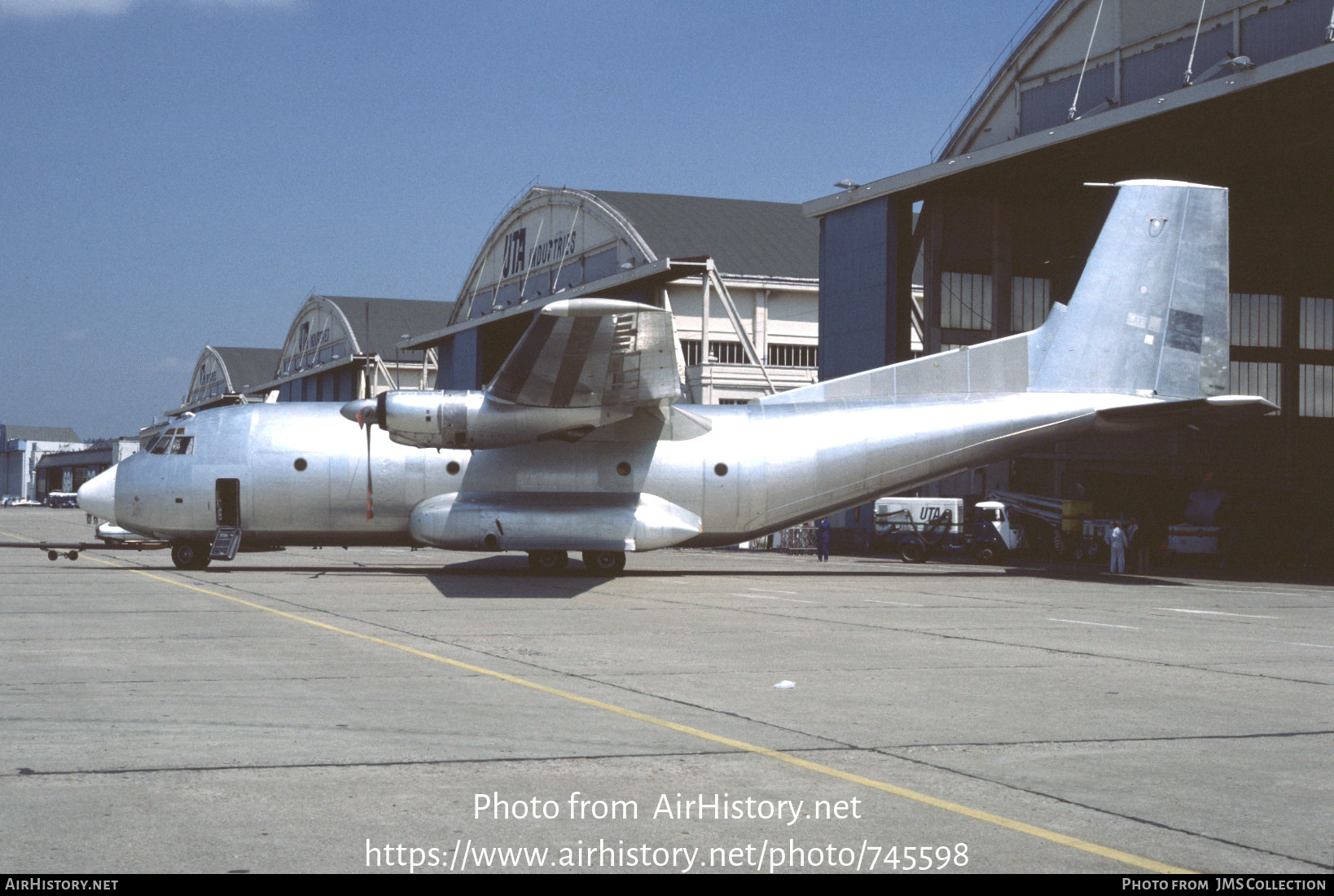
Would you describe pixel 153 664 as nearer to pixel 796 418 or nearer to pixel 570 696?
pixel 570 696

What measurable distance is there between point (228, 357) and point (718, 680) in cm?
12750

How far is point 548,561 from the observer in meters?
27.4

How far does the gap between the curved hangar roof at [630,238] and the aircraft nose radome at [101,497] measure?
113ft

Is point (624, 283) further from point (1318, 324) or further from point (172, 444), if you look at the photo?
point (172, 444)

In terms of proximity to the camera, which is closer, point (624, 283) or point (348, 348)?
point (624, 283)

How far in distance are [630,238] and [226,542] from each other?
121ft

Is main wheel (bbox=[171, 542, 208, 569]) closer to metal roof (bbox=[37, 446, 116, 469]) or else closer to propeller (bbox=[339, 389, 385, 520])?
propeller (bbox=[339, 389, 385, 520])

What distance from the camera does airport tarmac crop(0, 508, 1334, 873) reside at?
5801 millimetres

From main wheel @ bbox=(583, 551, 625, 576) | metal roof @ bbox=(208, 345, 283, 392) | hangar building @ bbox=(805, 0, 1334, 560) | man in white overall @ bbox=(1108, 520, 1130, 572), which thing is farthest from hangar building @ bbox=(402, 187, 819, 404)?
metal roof @ bbox=(208, 345, 283, 392)

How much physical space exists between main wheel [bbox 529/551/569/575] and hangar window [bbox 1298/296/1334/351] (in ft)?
133

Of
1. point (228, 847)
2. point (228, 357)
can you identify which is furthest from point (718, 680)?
point (228, 357)

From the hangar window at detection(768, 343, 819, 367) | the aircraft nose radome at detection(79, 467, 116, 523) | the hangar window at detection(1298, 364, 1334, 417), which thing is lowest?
the aircraft nose radome at detection(79, 467, 116, 523)

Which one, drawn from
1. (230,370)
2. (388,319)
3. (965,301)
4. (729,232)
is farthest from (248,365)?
(965,301)

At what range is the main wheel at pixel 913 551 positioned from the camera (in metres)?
40.0
